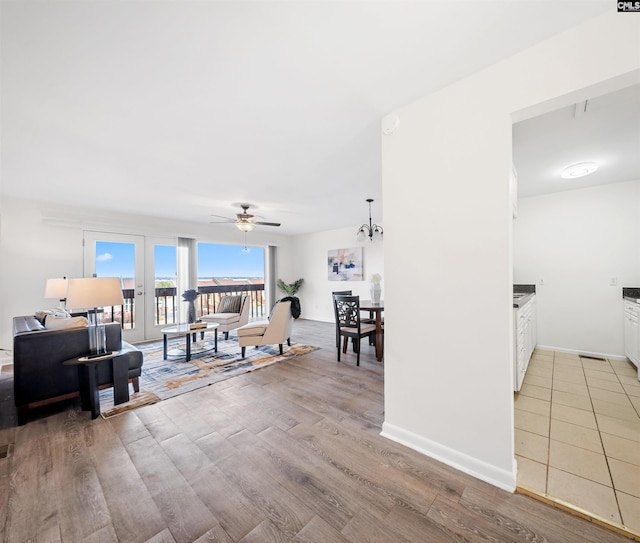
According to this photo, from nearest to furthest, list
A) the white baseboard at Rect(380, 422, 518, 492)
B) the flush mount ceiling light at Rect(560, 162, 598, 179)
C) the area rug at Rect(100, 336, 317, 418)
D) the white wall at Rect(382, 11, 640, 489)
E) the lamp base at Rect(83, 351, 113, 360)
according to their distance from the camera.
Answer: the white wall at Rect(382, 11, 640, 489)
the white baseboard at Rect(380, 422, 518, 492)
the lamp base at Rect(83, 351, 113, 360)
the area rug at Rect(100, 336, 317, 418)
the flush mount ceiling light at Rect(560, 162, 598, 179)

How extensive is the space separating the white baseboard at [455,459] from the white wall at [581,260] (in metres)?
3.35

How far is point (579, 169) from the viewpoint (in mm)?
2938

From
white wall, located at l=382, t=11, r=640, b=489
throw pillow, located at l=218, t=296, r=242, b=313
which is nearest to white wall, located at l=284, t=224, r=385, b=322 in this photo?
throw pillow, located at l=218, t=296, r=242, b=313

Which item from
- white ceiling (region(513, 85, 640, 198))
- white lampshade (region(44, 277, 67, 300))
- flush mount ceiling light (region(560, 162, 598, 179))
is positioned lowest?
white lampshade (region(44, 277, 67, 300))

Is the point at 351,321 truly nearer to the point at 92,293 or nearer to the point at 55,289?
the point at 92,293

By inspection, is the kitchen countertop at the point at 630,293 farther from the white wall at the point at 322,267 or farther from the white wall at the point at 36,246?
the white wall at the point at 36,246

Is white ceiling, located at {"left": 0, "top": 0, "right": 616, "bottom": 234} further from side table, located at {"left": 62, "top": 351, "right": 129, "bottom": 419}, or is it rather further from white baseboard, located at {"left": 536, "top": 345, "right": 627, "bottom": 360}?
white baseboard, located at {"left": 536, "top": 345, "right": 627, "bottom": 360}

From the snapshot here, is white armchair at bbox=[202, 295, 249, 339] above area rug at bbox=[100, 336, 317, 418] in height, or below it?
above

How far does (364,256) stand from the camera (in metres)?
6.47

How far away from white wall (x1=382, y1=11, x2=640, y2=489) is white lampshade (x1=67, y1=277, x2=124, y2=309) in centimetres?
230

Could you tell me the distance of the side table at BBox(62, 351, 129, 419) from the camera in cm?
231

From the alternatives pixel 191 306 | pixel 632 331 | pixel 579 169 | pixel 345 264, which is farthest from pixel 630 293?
pixel 191 306

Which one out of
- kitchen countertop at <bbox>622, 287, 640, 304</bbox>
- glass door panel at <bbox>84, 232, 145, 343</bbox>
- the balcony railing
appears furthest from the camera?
the balcony railing

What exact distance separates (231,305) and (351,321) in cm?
274
